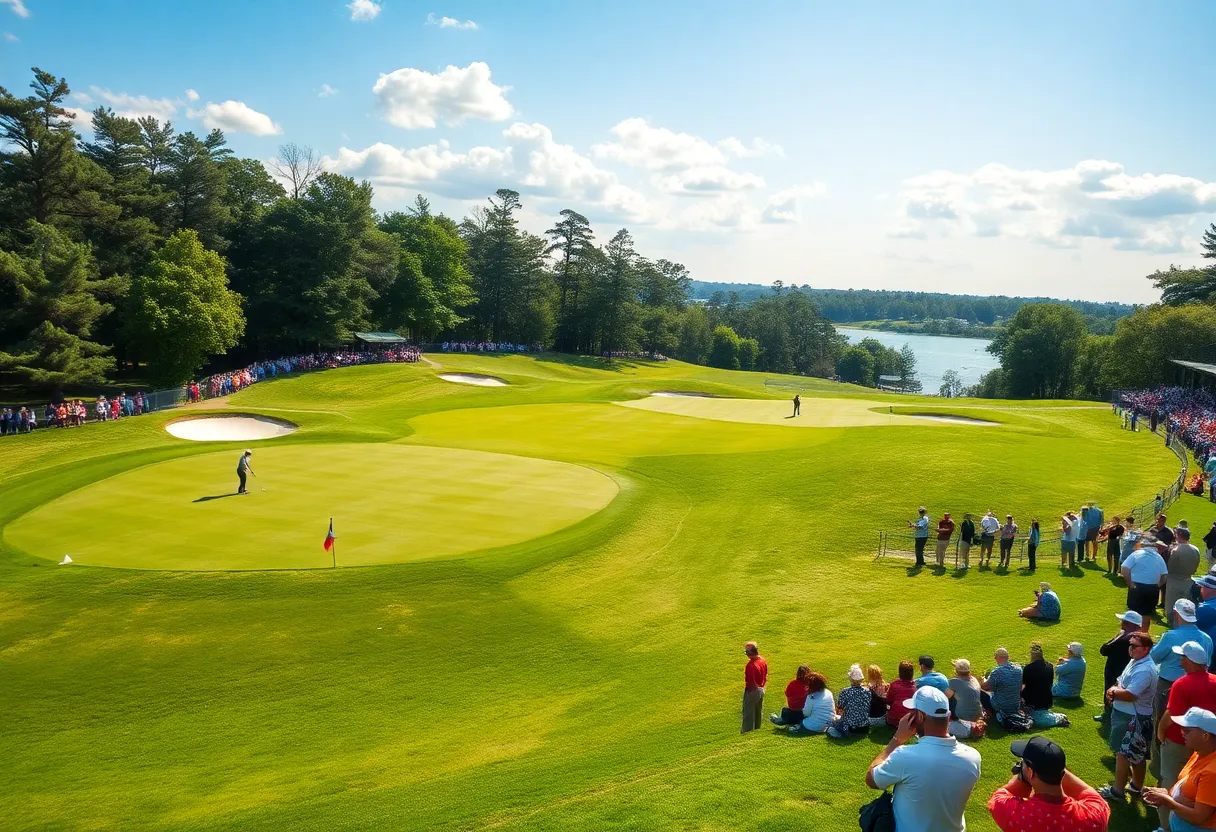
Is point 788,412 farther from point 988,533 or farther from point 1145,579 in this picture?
point 1145,579

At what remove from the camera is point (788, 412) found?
52.9 meters

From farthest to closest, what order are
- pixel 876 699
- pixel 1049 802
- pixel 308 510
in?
pixel 308 510 → pixel 876 699 → pixel 1049 802

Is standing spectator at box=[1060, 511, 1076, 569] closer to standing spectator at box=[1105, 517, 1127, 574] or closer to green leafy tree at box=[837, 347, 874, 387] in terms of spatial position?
standing spectator at box=[1105, 517, 1127, 574]

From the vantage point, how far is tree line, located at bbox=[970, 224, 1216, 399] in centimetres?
7269

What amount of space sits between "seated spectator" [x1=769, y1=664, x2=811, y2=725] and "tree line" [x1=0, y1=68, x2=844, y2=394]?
167 ft

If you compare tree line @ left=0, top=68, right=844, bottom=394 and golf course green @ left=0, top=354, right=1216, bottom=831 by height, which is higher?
tree line @ left=0, top=68, right=844, bottom=394

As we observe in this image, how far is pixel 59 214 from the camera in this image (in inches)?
2288

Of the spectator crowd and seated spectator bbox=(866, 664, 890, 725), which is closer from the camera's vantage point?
seated spectator bbox=(866, 664, 890, 725)

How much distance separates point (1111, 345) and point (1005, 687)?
3722 inches

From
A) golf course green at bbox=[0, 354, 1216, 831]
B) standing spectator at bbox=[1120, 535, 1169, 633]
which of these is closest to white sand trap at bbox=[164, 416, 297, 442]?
golf course green at bbox=[0, 354, 1216, 831]

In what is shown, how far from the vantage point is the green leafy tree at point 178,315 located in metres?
52.6

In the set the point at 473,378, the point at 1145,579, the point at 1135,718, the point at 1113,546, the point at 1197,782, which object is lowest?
the point at 1113,546

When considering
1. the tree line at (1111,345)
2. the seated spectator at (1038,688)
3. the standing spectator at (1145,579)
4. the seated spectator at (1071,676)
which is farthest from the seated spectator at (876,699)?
the tree line at (1111,345)

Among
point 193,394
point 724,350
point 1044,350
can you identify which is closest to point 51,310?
point 193,394
